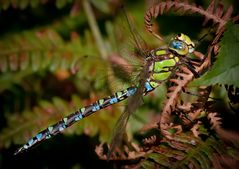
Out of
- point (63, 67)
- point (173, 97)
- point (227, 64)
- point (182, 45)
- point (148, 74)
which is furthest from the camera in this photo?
point (63, 67)

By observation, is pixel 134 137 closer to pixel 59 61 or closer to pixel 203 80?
pixel 59 61

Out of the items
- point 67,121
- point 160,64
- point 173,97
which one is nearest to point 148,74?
point 160,64

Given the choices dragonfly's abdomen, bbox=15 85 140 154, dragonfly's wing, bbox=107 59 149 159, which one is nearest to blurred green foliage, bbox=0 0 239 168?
dragonfly's abdomen, bbox=15 85 140 154

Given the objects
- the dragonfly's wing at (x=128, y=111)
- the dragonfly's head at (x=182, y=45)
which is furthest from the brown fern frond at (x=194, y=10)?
the dragonfly's wing at (x=128, y=111)

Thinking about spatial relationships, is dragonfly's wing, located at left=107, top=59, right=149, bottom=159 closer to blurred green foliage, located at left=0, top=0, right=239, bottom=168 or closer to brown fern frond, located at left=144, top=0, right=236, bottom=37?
blurred green foliage, located at left=0, top=0, right=239, bottom=168

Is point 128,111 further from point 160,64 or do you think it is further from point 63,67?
point 63,67
